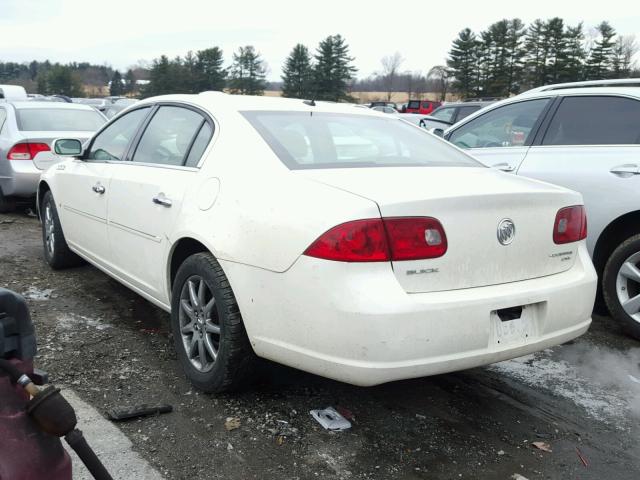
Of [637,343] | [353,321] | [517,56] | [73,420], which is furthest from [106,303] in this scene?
[517,56]

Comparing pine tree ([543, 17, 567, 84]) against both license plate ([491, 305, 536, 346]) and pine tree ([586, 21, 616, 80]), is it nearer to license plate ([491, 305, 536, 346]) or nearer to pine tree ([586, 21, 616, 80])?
pine tree ([586, 21, 616, 80])

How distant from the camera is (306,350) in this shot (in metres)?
2.65

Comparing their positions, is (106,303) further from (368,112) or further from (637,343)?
(637,343)

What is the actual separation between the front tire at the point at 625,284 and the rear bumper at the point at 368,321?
5.99ft

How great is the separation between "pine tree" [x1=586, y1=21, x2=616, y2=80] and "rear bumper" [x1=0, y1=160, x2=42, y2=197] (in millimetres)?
59333

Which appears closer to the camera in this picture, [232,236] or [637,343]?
[232,236]

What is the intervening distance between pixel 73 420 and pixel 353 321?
1284 millimetres

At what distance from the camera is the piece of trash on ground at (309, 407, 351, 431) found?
2994mm

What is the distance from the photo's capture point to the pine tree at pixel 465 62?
66.5 m

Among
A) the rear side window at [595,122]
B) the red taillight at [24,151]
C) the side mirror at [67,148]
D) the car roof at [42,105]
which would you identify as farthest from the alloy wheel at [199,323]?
the car roof at [42,105]

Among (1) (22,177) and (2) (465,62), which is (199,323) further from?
(2) (465,62)

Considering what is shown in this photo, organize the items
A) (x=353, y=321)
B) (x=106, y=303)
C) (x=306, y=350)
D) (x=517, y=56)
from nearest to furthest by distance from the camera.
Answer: (x=353, y=321) → (x=306, y=350) → (x=106, y=303) → (x=517, y=56)

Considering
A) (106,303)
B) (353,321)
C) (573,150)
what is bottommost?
(106,303)

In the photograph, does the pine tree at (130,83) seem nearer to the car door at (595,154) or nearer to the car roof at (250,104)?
the car door at (595,154)
